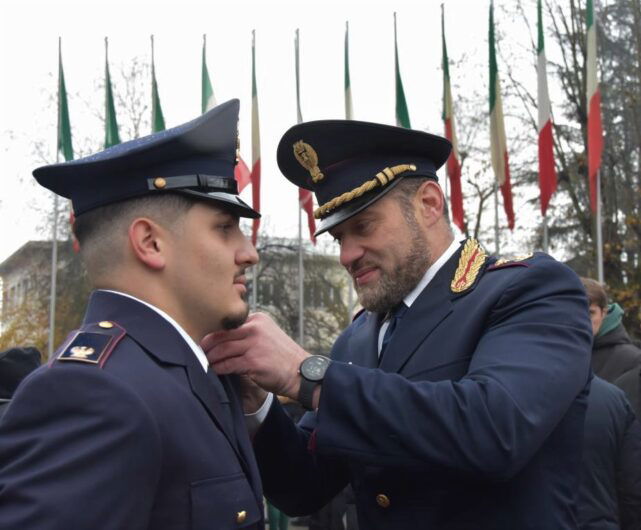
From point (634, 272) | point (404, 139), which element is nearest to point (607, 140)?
point (634, 272)

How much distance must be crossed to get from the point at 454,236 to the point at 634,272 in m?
19.4

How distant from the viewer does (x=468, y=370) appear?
240 centimetres

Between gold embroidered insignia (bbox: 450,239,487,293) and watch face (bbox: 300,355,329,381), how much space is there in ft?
1.84

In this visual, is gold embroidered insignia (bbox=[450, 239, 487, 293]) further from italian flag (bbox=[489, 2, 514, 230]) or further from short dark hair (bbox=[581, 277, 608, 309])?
italian flag (bbox=[489, 2, 514, 230])

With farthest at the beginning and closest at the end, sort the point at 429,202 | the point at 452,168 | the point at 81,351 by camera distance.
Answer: the point at 452,168 < the point at 429,202 < the point at 81,351

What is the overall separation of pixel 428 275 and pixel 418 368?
0.36m

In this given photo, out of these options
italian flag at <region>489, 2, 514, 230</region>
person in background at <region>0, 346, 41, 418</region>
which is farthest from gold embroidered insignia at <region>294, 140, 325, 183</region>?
italian flag at <region>489, 2, 514, 230</region>

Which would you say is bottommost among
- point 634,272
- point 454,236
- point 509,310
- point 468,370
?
point 634,272

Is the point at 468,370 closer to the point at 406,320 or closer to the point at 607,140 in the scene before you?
the point at 406,320

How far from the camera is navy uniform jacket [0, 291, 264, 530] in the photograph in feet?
5.27

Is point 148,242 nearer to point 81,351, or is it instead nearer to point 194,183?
point 194,183

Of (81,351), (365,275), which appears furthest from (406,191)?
(81,351)

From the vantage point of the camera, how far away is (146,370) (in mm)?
1938

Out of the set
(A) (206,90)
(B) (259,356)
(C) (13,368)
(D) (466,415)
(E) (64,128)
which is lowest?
(C) (13,368)
